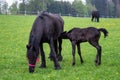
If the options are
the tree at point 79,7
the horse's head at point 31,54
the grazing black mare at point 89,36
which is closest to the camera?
the horse's head at point 31,54

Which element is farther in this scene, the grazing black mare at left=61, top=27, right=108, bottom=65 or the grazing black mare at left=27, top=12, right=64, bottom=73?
the grazing black mare at left=61, top=27, right=108, bottom=65

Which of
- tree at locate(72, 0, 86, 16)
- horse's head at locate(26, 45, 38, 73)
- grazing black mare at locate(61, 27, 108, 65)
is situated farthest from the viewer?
tree at locate(72, 0, 86, 16)

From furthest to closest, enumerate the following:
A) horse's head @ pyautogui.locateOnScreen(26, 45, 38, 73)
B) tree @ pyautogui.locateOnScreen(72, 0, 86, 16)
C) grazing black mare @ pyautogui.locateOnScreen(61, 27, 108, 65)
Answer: tree @ pyautogui.locateOnScreen(72, 0, 86, 16), grazing black mare @ pyautogui.locateOnScreen(61, 27, 108, 65), horse's head @ pyautogui.locateOnScreen(26, 45, 38, 73)

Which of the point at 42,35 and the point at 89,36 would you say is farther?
the point at 89,36

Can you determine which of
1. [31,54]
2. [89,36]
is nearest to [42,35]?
[31,54]

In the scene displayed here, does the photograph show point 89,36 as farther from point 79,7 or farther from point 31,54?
point 79,7

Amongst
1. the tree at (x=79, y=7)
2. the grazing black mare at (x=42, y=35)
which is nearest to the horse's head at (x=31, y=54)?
the grazing black mare at (x=42, y=35)

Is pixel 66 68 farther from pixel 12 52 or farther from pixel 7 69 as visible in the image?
pixel 12 52

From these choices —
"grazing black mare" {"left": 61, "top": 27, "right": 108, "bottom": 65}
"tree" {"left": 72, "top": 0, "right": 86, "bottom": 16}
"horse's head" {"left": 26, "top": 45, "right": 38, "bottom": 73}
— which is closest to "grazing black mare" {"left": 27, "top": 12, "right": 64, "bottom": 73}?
"horse's head" {"left": 26, "top": 45, "right": 38, "bottom": 73}

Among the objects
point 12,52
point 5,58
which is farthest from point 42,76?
point 12,52

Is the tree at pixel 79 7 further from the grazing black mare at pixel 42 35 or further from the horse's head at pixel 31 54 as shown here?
the horse's head at pixel 31 54

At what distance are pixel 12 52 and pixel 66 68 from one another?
5943 mm

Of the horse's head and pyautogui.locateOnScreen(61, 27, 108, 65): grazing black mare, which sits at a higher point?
pyautogui.locateOnScreen(61, 27, 108, 65): grazing black mare

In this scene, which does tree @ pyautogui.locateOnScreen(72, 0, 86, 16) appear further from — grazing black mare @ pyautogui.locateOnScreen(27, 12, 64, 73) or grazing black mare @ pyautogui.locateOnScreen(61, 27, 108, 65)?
grazing black mare @ pyautogui.locateOnScreen(27, 12, 64, 73)
